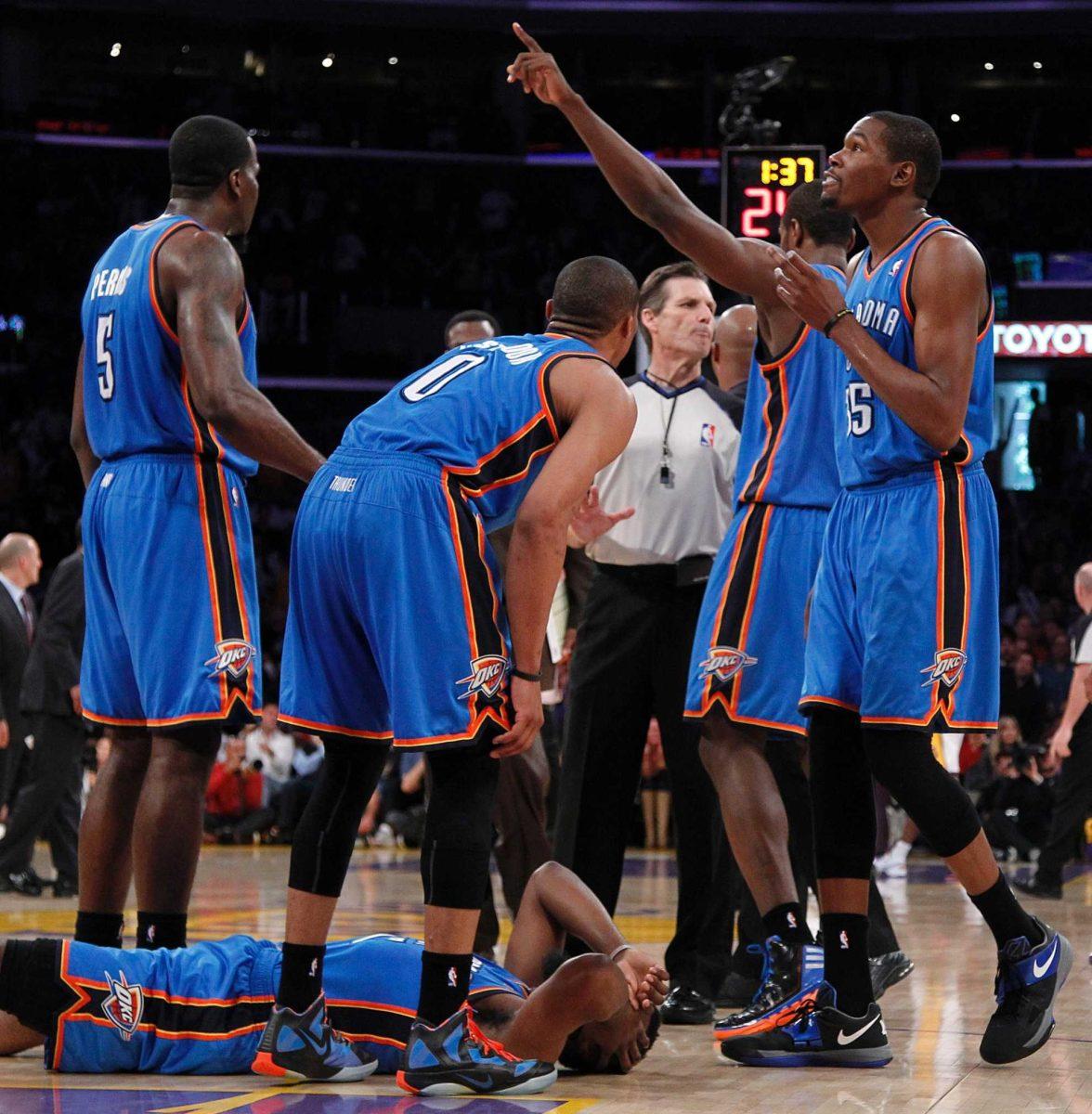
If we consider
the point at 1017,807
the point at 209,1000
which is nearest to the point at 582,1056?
the point at 209,1000

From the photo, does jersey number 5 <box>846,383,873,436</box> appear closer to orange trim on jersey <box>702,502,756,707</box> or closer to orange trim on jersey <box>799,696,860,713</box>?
orange trim on jersey <box>702,502,756,707</box>

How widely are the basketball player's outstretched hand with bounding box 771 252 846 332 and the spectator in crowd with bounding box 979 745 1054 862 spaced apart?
924cm

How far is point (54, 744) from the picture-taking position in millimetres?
10484

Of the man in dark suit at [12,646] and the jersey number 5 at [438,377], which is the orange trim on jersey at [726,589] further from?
the man in dark suit at [12,646]

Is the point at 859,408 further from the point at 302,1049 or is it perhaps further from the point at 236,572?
the point at 302,1049

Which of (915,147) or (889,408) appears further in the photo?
(915,147)

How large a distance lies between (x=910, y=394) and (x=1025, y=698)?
12.5 metres

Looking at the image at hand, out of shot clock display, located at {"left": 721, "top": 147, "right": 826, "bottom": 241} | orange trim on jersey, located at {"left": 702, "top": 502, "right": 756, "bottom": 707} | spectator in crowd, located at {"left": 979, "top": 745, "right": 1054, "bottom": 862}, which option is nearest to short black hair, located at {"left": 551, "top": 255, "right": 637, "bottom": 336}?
orange trim on jersey, located at {"left": 702, "top": 502, "right": 756, "bottom": 707}

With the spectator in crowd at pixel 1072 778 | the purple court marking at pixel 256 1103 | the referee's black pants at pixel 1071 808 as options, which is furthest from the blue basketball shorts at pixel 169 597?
the referee's black pants at pixel 1071 808

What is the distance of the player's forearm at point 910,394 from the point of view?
13.7 feet

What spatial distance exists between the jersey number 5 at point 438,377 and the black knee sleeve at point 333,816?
0.84m

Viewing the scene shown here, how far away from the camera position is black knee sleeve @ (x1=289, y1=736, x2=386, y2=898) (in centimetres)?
399

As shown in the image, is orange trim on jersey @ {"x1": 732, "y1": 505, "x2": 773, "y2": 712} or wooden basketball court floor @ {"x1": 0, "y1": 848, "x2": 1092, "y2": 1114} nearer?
wooden basketball court floor @ {"x1": 0, "y1": 848, "x2": 1092, "y2": 1114}

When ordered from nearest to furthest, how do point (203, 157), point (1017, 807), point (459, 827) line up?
1. point (459, 827)
2. point (203, 157)
3. point (1017, 807)
